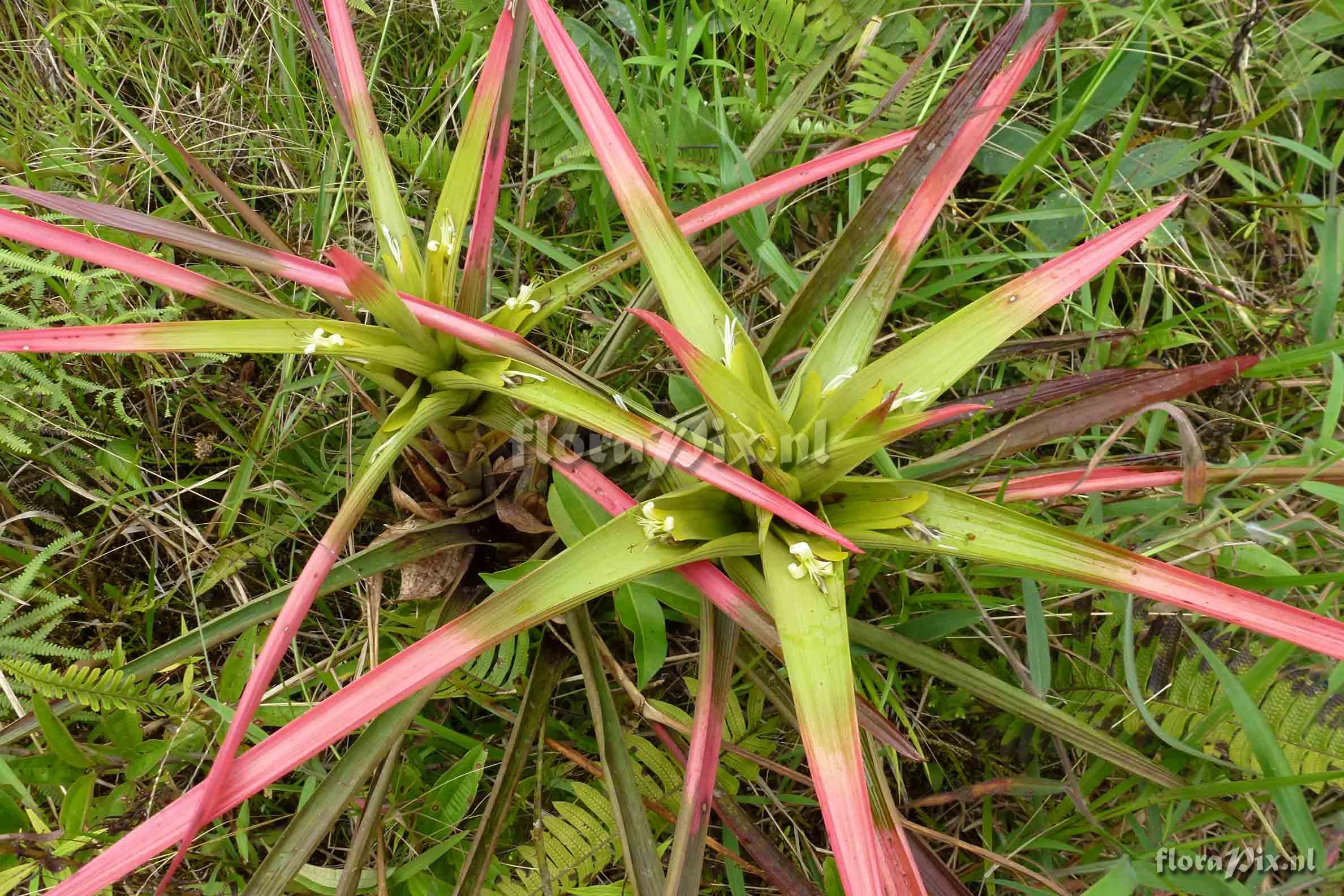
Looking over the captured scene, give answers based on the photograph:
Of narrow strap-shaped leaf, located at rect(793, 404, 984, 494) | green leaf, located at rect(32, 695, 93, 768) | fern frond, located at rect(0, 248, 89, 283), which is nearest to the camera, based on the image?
narrow strap-shaped leaf, located at rect(793, 404, 984, 494)

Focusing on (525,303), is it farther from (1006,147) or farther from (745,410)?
(1006,147)

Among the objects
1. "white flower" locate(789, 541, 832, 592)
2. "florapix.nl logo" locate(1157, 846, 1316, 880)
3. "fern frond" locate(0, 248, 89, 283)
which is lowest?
"florapix.nl logo" locate(1157, 846, 1316, 880)

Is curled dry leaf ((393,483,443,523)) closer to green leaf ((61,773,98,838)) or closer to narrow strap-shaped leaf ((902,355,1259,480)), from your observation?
green leaf ((61,773,98,838))

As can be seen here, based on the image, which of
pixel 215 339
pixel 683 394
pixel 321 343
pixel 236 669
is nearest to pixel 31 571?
pixel 236 669

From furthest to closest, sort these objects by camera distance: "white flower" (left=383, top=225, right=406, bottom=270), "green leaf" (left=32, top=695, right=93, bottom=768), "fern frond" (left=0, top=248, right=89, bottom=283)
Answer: "fern frond" (left=0, top=248, right=89, bottom=283) < "green leaf" (left=32, top=695, right=93, bottom=768) < "white flower" (left=383, top=225, right=406, bottom=270)

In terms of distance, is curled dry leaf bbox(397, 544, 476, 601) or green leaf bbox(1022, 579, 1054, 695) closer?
green leaf bbox(1022, 579, 1054, 695)

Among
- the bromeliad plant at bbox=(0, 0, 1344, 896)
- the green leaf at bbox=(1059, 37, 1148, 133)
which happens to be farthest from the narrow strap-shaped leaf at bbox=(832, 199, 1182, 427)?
the green leaf at bbox=(1059, 37, 1148, 133)

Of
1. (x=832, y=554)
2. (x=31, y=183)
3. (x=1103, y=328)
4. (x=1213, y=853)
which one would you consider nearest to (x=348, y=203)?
(x=31, y=183)

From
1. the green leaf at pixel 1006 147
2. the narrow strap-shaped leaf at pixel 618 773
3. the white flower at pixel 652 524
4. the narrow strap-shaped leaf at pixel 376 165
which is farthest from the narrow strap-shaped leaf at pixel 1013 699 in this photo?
the green leaf at pixel 1006 147
